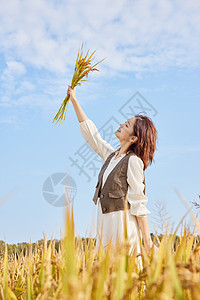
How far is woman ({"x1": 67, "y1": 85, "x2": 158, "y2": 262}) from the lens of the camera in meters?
2.80

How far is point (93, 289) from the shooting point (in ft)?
3.68

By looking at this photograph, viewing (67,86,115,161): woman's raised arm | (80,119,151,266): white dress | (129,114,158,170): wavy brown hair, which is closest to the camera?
(80,119,151,266): white dress

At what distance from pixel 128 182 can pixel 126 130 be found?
18.5 inches

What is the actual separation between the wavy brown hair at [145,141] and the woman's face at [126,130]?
0.03m

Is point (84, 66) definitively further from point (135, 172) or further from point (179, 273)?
point (179, 273)

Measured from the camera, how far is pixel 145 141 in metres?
3.05

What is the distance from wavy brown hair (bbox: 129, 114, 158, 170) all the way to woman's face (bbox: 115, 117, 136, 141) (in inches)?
1.3

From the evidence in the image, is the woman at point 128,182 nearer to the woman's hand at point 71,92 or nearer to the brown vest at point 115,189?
the brown vest at point 115,189

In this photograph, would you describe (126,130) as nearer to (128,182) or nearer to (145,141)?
(145,141)

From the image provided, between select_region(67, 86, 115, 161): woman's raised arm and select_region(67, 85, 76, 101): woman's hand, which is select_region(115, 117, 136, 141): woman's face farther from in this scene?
select_region(67, 85, 76, 101): woman's hand

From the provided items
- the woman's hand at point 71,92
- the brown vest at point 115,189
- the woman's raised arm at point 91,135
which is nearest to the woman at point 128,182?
the brown vest at point 115,189

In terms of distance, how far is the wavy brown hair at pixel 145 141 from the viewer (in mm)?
3051

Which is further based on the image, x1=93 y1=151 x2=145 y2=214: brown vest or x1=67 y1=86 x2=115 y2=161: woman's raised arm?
x1=67 y1=86 x2=115 y2=161: woman's raised arm

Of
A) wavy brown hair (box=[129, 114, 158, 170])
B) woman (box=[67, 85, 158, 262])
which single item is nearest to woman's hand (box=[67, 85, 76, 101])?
woman (box=[67, 85, 158, 262])
